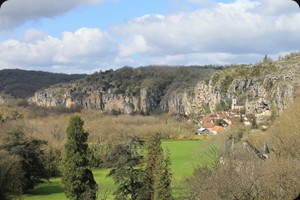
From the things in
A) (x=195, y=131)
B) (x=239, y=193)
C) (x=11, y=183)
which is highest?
(x=239, y=193)

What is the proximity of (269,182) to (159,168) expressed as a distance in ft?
29.7

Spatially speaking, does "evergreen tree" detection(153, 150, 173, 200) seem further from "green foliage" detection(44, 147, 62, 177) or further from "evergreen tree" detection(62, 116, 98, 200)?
"green foliage" detection(44, 147, 62, 177)

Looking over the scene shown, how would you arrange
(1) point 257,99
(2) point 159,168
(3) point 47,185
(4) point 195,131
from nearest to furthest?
(2) point 159,168 → (3) point 47,185 → (4) point 195,131 → (1) point 257,99

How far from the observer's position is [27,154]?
42.6 metres

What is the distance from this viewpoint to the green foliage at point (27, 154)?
41188 mm

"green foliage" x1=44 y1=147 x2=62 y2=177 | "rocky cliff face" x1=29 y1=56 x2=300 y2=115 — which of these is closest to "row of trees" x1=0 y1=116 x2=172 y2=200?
"green foliage" x1=44 y1=147 x2=62 y2=177

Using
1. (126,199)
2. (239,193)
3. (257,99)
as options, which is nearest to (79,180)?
(126,199)

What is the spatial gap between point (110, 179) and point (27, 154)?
17.1 metres

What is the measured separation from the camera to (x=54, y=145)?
205 ft

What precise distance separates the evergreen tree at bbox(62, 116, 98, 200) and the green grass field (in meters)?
1.76

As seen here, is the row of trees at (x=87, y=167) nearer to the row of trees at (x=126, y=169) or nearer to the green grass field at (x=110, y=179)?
the row of trees at (x=126, y=169)

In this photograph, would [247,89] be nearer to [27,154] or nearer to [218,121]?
[218,121]

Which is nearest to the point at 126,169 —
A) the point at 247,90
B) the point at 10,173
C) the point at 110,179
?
the point at 10,173

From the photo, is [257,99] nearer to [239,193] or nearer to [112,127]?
[112,127]
